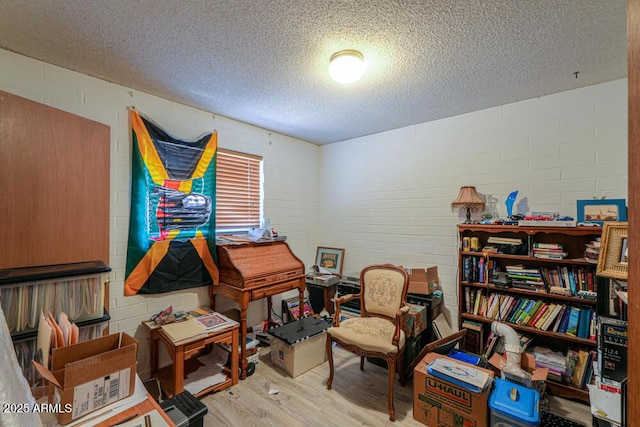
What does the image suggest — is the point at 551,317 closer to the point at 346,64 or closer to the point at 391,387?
the point at 391,387

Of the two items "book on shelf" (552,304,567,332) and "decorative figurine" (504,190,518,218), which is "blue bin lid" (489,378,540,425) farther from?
"decorative figurine" (504,190,518,218)

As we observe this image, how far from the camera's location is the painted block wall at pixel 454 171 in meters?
2.27

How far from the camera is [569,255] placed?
2367 millimetres

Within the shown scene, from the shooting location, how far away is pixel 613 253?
155cm

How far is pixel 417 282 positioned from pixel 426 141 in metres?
1.58

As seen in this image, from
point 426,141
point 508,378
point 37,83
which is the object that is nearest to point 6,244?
point 37,83

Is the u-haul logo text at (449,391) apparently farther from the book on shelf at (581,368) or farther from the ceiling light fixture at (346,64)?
the ceiling light fixture at (346,64)

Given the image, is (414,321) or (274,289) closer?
(414,321)

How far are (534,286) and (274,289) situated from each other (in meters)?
2.30

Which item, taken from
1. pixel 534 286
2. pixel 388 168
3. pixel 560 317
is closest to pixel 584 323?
pixel 560 317

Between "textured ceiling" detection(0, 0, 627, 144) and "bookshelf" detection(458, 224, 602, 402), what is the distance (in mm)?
1236

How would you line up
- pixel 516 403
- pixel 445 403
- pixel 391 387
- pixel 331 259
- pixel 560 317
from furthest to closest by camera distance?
pixel 331 259, pixel 560 317, pixel 391 387, pixel 445 403, pixel 516 403

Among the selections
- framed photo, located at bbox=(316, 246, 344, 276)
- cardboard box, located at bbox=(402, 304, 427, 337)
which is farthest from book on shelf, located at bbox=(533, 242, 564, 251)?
framed photo, located at bbox=(316, 246, 344, 276)

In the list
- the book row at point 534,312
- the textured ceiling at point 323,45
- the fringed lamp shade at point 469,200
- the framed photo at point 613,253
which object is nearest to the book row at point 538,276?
the book row at point 534,312
